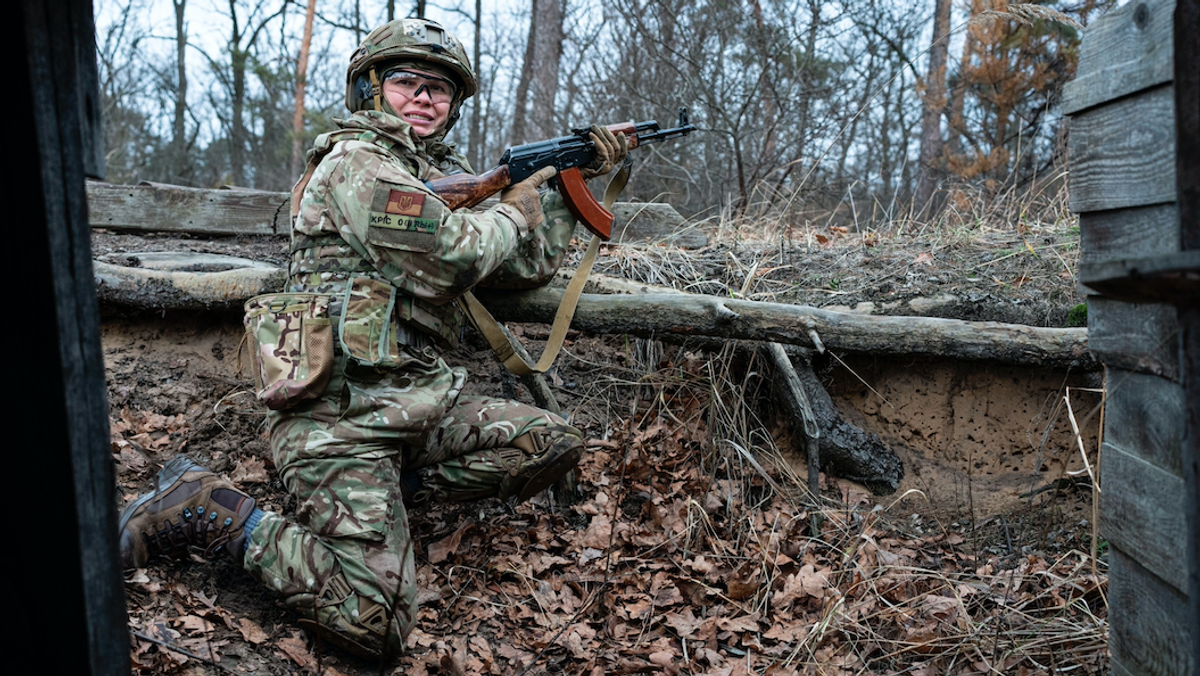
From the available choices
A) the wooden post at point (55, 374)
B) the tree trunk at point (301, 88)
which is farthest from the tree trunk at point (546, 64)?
the wooden post at point (55, 374)

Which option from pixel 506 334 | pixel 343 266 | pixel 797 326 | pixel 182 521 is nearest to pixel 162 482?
pixel 182 521

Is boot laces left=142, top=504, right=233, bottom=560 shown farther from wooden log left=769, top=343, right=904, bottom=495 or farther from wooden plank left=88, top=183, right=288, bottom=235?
wooden plank left=88, top=183, right=288, bottom=235

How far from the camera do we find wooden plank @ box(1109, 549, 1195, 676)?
1.79 m

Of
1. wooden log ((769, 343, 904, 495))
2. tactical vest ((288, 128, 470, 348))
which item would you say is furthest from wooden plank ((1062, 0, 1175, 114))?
tactical vest ((288, 128, 470, 348))

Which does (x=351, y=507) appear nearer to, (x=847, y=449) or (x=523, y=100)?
(x=847, y=449)

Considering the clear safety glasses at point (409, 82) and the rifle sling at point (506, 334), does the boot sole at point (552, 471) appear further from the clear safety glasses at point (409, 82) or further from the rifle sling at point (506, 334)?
the clear safety glasses at point (409, 82)

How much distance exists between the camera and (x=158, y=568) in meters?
3.04

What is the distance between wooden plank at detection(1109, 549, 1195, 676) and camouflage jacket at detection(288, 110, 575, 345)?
2311mm

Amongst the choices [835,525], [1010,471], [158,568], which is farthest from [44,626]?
[1010,471]

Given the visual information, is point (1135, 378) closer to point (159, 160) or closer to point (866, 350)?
point (866, 350)

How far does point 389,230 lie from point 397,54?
872 mm

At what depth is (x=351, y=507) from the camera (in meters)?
2.89

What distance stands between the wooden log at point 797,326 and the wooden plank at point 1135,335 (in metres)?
1.60

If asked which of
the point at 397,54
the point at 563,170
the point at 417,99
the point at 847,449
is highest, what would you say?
the point at 397,54
